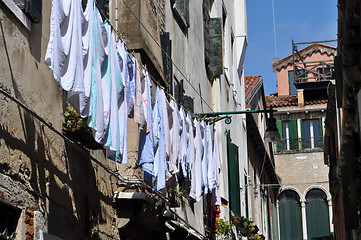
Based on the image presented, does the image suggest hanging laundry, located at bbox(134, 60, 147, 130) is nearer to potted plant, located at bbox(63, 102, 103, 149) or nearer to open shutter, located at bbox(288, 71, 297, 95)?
potted plant, located at bbox(63, 102, 103, 149)

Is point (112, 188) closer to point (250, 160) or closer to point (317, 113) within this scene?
point (250, 160)

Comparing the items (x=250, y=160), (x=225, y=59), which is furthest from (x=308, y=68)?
(x=225, y=59)

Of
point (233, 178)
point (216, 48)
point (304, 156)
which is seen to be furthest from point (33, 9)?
point (304, 156)

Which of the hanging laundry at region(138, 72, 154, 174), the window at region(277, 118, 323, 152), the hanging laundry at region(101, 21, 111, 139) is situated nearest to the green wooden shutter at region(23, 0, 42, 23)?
the hanging laundry at region(101, 21, 111, 139)

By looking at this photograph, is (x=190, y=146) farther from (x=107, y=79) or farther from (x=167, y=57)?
(x=107, y=79)

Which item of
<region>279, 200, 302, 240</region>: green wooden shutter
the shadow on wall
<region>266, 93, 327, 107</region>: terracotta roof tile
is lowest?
the shadow on wall

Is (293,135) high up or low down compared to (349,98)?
up

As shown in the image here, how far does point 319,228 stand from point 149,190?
28.0m

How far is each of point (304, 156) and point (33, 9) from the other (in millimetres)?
33286

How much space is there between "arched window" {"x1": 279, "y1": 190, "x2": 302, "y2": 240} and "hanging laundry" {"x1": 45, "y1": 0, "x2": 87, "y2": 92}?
31.8 m

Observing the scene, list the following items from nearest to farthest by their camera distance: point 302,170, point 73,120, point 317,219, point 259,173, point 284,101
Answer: point 73,120
point 259,173
point 317,219
point 302,170
point 284,101

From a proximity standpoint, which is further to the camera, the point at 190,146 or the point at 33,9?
the point at 190,146

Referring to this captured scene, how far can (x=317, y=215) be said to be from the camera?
37.7 meters

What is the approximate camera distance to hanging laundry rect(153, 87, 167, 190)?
397 inches
